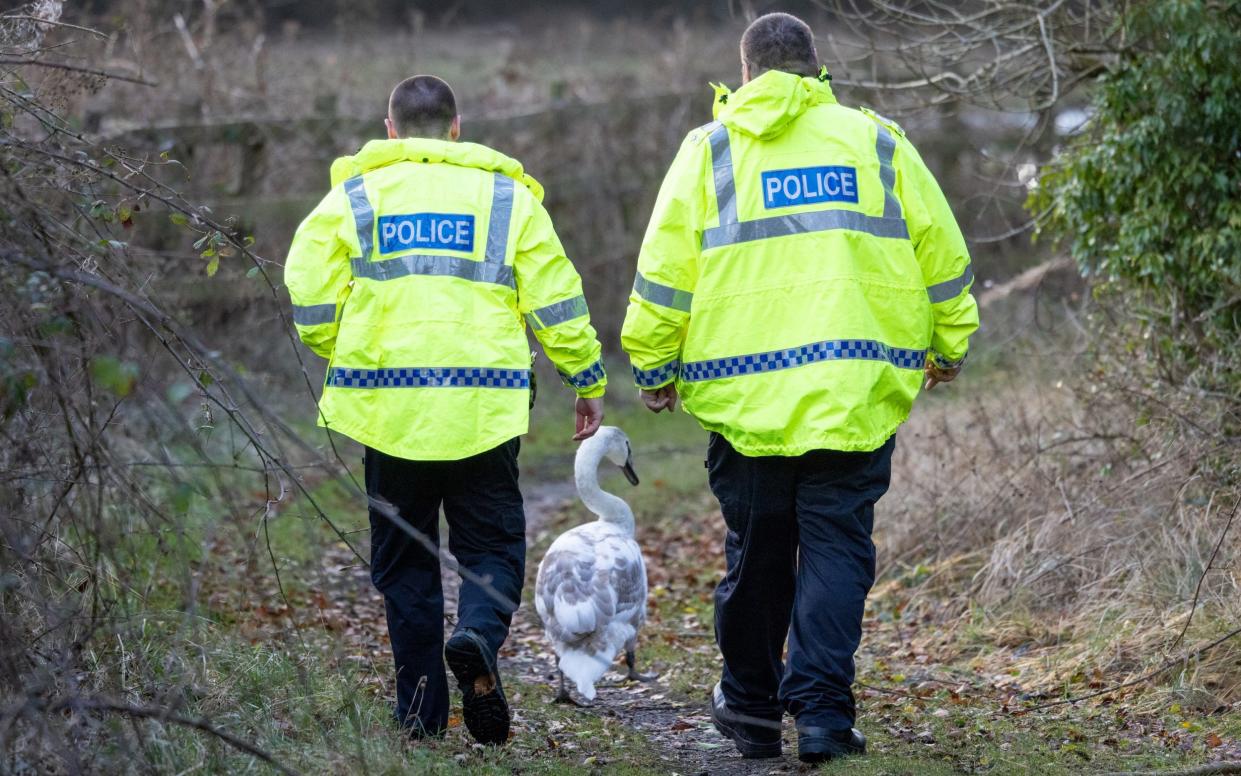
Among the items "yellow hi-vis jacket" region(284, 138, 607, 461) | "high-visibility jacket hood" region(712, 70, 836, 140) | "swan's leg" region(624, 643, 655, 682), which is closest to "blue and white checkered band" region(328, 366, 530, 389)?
"yellow hi-vis jacket" region(284, 138, 607, 461)

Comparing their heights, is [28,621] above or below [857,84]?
below

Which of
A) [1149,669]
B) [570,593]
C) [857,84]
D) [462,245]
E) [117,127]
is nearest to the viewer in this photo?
[462,245]

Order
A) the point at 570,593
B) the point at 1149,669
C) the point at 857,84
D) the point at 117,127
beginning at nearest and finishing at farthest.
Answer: the point at 1149,669 → the point at 570,593 → the point at 857,84 → the point at 117,127

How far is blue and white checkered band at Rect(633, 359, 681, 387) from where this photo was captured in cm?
490

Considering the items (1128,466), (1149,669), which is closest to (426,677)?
(1149,669)

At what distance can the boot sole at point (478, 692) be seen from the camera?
4637 mm

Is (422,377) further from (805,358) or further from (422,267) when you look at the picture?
(805,358)

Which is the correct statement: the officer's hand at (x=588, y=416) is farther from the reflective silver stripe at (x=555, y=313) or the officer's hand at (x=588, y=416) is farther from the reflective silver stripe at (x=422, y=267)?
the reflective silver stripe at (x=422, y=267)

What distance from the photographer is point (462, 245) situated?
4820 millimetres

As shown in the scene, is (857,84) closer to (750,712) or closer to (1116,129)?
(1116,129)

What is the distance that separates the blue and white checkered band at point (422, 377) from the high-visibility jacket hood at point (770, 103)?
1.17m

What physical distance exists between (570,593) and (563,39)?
15.7 meters

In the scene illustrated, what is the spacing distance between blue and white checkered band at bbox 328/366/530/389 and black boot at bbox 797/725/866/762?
1526mm

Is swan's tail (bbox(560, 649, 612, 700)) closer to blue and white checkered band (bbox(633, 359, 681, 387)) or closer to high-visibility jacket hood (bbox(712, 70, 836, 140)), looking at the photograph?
blue and white checkered band (bbox(633, 359, 681, 387))
